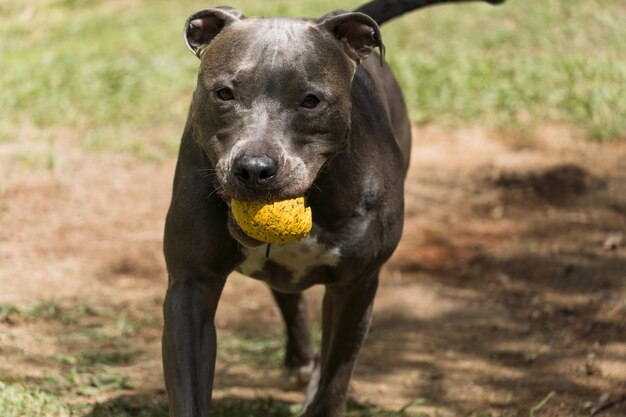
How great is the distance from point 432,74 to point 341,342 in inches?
208

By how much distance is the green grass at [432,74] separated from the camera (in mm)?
9102

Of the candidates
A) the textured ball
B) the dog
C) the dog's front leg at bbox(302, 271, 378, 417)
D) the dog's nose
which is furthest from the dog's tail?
the dog's nose

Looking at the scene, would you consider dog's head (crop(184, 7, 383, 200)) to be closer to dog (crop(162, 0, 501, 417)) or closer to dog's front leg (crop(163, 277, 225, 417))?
dog (crop(162, 0, 501, 417))

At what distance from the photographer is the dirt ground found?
5.58 meters

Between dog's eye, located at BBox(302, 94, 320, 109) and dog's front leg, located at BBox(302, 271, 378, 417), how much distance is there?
0.98 metres

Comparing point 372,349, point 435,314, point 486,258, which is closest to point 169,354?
point 372,349

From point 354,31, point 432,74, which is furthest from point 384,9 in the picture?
point 432,74

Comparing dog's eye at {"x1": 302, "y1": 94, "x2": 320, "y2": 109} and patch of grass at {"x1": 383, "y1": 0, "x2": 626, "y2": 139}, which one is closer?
dog's eye at {"x1": 302, "y1": 94, "x2": 320, "y2": 109}

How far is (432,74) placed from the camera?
9.61 m

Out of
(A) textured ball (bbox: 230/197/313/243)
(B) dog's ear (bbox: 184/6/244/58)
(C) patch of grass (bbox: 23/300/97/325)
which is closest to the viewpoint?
(A) textured ball (bbox: 230/197/313/243)

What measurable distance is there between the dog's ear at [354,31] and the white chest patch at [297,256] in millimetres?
698

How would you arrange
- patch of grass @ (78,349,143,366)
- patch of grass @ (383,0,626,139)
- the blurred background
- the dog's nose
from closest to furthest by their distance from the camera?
the dog's nose
the blurred background
patch of grass @ (78,349,143,366)
patch of grass @ (383,0,626,139)

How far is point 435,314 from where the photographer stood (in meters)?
6.67

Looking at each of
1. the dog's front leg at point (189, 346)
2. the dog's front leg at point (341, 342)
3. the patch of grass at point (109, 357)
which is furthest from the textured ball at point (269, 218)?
the patch of grass at point (109, 357)
